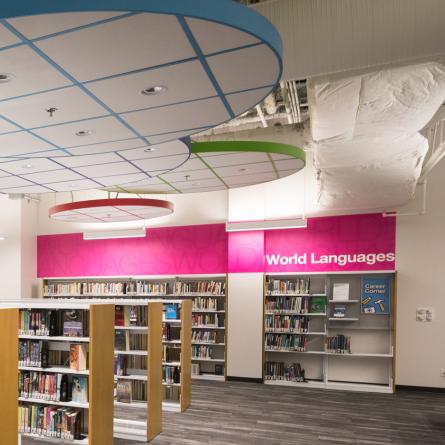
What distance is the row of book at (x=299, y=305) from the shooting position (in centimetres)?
811

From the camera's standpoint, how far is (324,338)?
8.09 meters

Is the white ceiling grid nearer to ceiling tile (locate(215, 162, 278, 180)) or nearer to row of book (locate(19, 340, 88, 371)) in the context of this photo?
ceiling tile (locate(215, 162, 278, 180))

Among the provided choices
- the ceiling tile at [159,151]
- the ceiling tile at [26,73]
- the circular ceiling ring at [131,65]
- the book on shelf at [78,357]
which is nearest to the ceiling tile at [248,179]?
the ceiling tile at [159,151]

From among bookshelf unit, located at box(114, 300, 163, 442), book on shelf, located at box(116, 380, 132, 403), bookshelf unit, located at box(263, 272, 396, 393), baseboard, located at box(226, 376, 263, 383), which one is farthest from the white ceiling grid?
baseboard, located at box(226, 376, 263, 383)

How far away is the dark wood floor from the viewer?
5188mm

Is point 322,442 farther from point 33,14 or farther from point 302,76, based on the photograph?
point 33,14

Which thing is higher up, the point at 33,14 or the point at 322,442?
the point at 33,14

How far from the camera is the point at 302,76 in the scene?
10.9 ft

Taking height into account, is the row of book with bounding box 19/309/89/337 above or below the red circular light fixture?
below

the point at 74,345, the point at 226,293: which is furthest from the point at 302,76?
the point at 226,293

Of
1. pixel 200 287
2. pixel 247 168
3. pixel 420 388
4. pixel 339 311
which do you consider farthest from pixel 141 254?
pixel 420 388

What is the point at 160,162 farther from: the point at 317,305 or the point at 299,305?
the point at 317,305

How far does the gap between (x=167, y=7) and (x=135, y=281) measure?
27.4 feet

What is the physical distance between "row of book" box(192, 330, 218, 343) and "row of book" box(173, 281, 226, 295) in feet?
2.86
